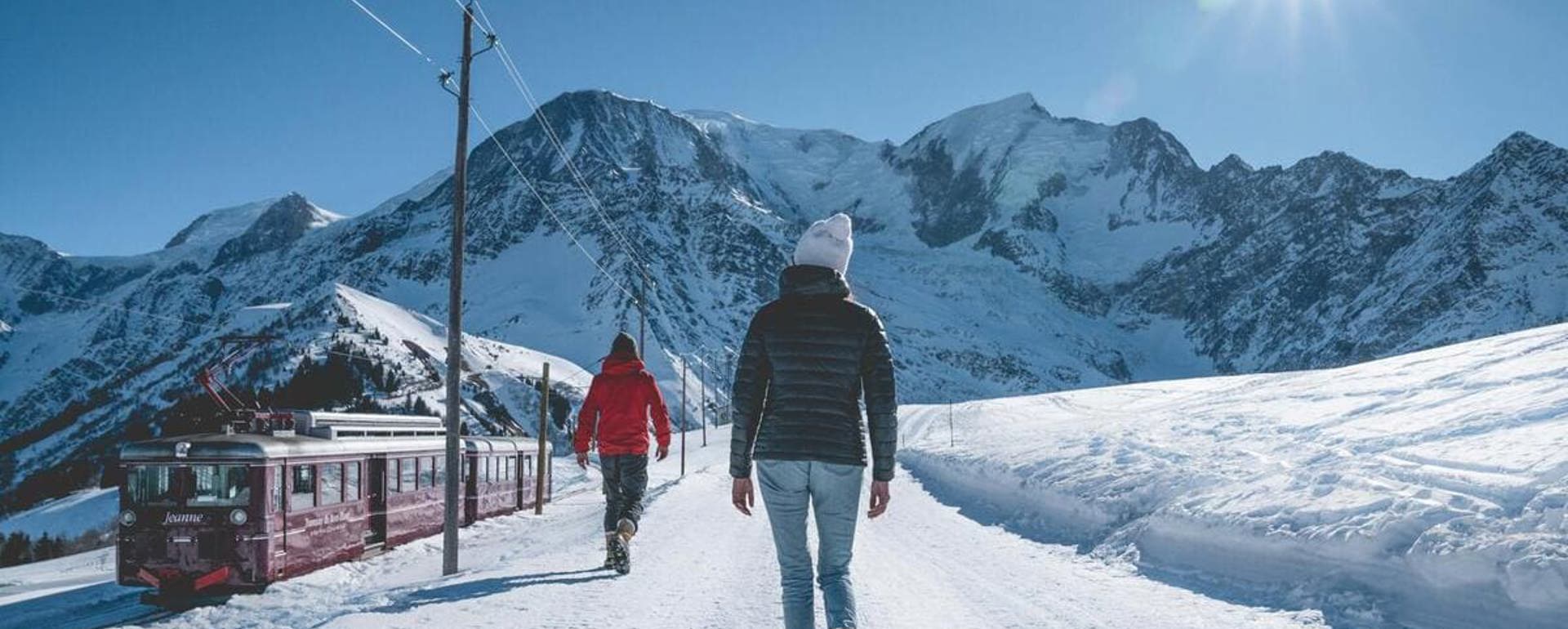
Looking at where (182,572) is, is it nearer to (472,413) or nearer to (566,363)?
(472,413)

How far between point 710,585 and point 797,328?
4.62 m

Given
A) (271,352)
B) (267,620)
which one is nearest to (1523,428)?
(267,620)

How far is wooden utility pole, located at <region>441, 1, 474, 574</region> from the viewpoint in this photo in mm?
11266

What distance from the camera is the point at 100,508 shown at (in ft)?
248

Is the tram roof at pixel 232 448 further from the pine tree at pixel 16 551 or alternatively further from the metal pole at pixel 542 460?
the pine tree at pixel 16 551

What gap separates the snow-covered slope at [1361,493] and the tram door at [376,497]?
11.5 m

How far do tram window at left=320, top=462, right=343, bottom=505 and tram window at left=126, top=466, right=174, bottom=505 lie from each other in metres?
2.26

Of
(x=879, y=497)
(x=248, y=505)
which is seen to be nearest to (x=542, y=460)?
(x=248, y=505)

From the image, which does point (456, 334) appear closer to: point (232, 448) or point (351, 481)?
point (232, 448)

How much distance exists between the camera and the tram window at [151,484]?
13.2 meters

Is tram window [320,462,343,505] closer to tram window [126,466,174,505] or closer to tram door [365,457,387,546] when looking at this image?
tram door [365,457,387,546]

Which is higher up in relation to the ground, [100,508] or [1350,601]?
[1350,601]

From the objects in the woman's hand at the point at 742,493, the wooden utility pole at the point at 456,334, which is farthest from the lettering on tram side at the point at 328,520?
the woman's hand at the point at 742,493

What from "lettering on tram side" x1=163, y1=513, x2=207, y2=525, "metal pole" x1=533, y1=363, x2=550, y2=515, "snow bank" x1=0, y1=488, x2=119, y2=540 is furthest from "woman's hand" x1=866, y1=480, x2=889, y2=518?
"snow bank" x1=0, y1=488, x2=119, y2=540
